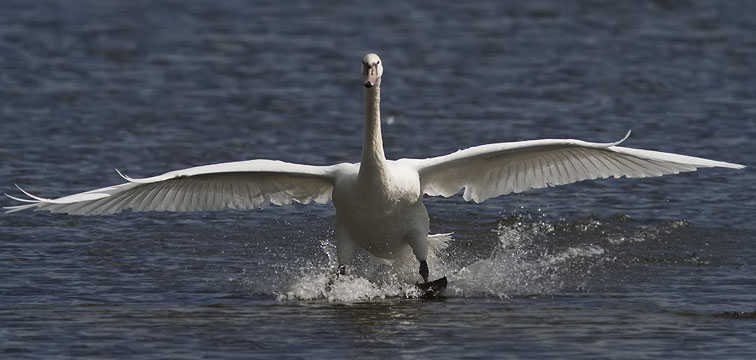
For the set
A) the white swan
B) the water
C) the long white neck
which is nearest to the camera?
the water

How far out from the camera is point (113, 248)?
14.2m

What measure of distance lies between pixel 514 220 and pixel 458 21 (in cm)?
1511

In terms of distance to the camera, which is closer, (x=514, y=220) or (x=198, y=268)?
(x=198, y=268)

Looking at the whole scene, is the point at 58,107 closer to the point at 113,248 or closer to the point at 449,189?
the point at 113,248

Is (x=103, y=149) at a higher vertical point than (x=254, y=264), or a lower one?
higher

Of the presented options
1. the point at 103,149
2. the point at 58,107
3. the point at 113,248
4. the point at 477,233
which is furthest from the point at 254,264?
the point at 58,107

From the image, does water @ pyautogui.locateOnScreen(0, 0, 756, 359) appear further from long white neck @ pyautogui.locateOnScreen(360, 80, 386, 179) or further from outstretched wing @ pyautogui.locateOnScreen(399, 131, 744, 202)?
long white neck @ pyautogui.locateOnScreen(360, 80, 386, 179)

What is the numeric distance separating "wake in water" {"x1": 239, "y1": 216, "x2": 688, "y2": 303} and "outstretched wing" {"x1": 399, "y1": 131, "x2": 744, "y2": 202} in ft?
2.63

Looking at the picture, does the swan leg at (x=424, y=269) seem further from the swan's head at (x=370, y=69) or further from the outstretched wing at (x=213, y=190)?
the swan's head at (x=370, y=69)

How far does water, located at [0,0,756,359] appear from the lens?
36.7 ft

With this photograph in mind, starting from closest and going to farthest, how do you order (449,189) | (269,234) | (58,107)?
(449,189), (269,234), (58,107)

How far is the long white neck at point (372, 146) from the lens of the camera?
1166 centimetres

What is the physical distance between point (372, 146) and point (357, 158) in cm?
694

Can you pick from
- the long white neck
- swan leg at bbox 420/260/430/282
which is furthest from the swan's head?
swan leg at bbox 420/260/430/282
